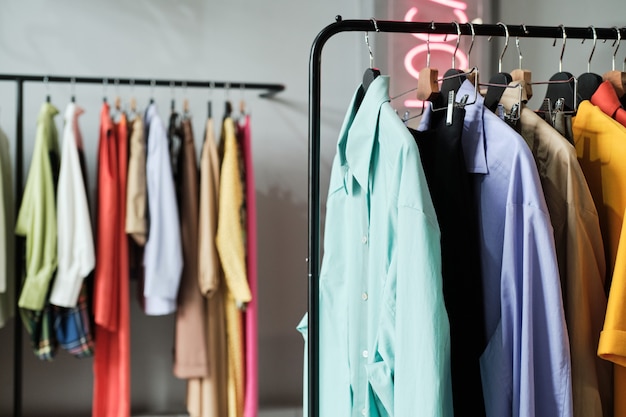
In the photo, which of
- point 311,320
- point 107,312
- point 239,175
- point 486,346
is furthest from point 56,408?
point 486,346

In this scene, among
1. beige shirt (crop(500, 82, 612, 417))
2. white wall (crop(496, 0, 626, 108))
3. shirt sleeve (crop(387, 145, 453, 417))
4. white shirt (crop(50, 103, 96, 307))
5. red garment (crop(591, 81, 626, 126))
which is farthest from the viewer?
white wall (crop(496, 0, 626, 108))

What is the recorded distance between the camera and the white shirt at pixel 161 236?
2266 millimetres

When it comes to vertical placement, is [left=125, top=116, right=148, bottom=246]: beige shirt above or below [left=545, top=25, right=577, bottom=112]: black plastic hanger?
below

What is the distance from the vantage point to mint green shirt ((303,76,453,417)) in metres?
1.09

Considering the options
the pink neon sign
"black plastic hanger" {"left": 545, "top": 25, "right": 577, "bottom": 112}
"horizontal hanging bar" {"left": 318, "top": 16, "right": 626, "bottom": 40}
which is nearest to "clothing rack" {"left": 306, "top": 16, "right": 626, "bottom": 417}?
"horizontal hanging bar" {"left": 318, "top": 16, "right": 626, "bottom": 40}

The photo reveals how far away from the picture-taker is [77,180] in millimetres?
2258

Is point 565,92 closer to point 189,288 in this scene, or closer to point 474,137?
point 474,137

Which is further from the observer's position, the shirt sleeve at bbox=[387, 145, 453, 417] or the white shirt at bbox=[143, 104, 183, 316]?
the white shirt at bbox=[143, 104, 183, 316]

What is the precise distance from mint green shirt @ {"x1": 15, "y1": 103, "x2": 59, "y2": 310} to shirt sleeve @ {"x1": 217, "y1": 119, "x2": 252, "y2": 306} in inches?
20.6

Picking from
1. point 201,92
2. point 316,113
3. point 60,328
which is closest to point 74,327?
point 60,328

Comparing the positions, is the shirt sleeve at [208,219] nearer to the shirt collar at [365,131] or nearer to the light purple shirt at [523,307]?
the shirt collar at [365,131]

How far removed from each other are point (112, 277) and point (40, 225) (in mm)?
272

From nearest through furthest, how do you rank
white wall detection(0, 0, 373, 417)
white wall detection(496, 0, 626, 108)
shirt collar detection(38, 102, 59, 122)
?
shirt collar detection(38, 102, 59, 122), white wall detection(0, 0, 373, 417), white wall detection(496, 0, 626, 108)

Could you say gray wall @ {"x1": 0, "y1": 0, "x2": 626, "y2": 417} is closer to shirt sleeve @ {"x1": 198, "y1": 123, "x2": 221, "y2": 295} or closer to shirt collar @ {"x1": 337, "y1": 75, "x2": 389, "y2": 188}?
shirt sleeve @ {"x1": 198, "y1": 123, "x2": 221, "y2": 295}
